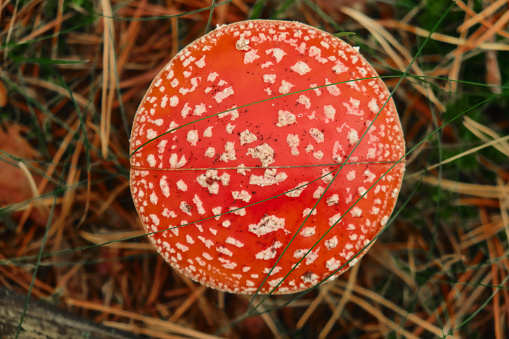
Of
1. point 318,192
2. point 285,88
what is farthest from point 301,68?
point 318,192

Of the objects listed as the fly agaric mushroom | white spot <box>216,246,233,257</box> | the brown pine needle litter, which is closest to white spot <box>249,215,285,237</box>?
the fly agaric mushroom

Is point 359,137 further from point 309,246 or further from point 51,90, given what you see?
point 51,90

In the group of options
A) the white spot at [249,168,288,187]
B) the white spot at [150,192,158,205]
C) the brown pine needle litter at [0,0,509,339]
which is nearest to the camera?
the white spot at [249,168,288,187]

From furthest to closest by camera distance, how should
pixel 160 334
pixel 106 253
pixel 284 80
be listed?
pixel 106 253
pixel 160 334
pixel 284 80

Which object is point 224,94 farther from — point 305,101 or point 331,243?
point 331,243

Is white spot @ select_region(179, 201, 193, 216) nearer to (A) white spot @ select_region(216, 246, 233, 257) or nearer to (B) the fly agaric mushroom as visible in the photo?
(B) the fly agaric mushroom

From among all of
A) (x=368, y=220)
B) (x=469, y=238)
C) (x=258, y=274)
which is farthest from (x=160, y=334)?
(x=469, y=238)
